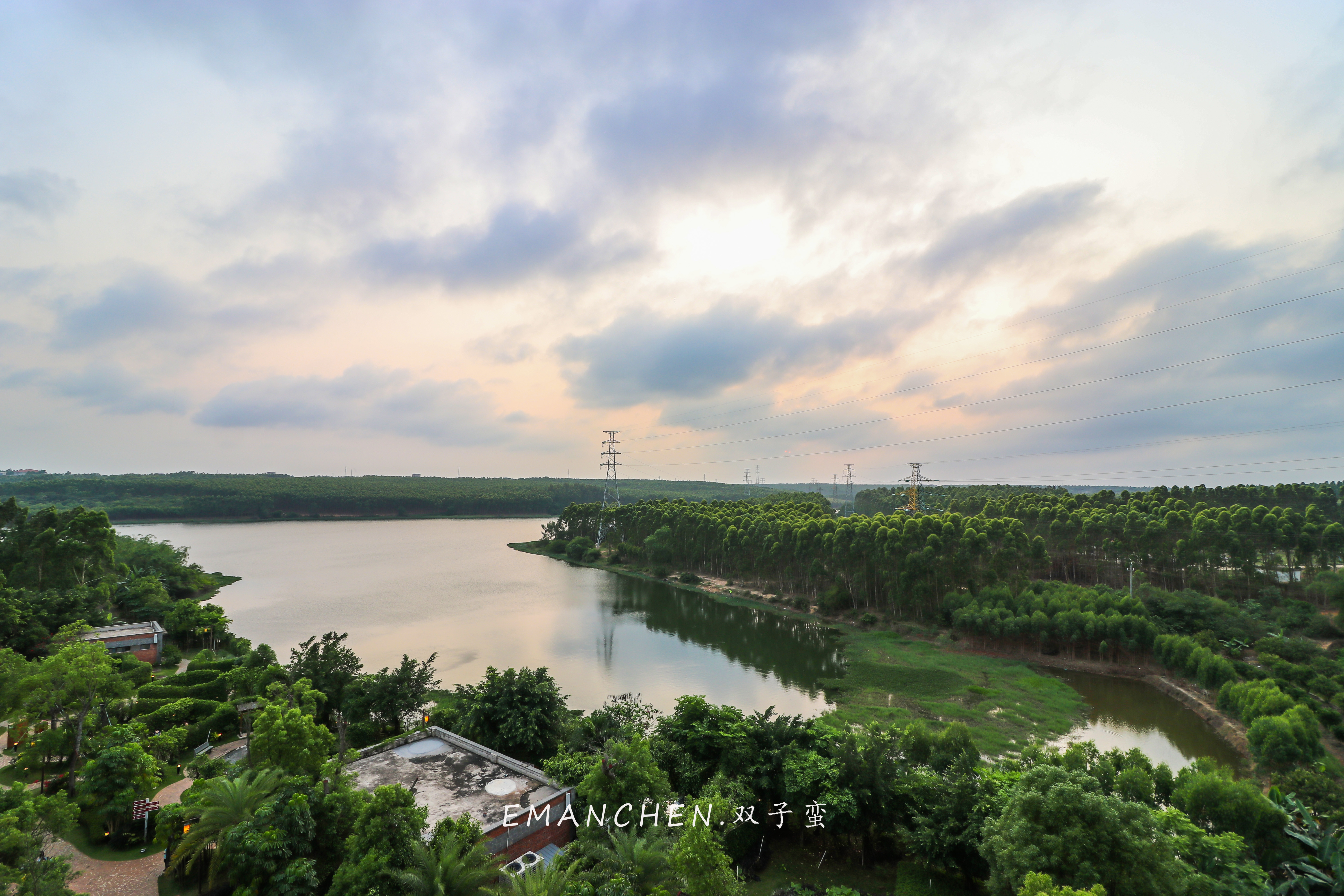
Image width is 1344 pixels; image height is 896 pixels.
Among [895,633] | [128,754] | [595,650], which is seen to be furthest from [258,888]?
[895,633]

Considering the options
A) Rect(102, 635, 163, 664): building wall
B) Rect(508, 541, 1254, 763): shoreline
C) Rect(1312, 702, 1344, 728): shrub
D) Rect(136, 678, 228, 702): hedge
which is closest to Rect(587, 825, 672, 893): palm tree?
Rect(508, 541, 1254, 763): shoreline

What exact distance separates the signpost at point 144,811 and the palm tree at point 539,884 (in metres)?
9.70

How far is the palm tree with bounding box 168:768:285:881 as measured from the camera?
1111 cm

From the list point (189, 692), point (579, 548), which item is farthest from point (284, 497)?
point (189, 692)

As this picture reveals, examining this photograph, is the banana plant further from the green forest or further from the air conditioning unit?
the air conditioning unit

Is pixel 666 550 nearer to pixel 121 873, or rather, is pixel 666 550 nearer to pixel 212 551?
pixel 121 873

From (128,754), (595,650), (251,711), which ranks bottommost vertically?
(595,650)

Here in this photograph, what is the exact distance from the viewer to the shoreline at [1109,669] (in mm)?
22547

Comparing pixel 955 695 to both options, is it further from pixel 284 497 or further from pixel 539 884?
pixel 284 497

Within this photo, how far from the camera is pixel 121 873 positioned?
12.6 metres

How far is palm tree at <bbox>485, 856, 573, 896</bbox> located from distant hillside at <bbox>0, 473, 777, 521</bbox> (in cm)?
9288

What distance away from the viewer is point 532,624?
38844mm

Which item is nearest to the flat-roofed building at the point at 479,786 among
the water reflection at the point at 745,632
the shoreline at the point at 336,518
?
the water reflection at the point at 745,632

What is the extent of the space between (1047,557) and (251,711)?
152 ft
